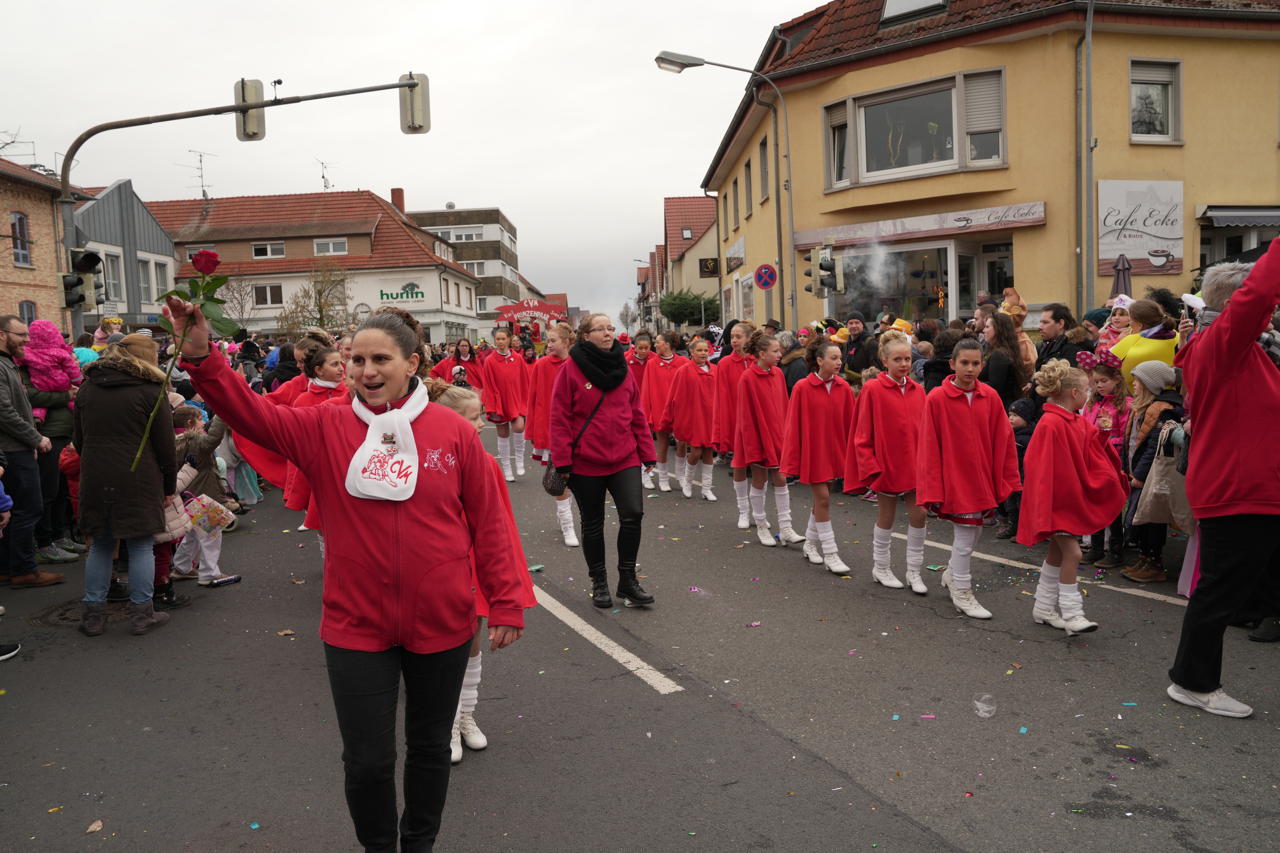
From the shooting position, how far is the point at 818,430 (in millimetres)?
7980

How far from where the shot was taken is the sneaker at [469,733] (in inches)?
169

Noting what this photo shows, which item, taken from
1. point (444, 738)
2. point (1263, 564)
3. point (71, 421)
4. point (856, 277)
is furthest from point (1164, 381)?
point (856, 277)

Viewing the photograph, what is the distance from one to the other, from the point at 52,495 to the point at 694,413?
270 inches

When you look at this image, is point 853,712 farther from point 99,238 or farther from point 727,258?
point 99,238

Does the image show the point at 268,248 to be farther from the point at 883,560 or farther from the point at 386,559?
the point at 386,559

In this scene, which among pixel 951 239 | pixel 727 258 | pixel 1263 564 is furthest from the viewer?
pixel 727 258

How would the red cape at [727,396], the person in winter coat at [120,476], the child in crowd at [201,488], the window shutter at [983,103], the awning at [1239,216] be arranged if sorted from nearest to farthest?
the person in winter coat at [120,476] < the child in crowd at [201,488] < the red cape at [727,396] < the awning at [1239,216] < the window shutter at [983,103]

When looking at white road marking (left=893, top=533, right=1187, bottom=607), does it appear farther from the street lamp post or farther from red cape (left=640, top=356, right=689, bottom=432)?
the street lamp post

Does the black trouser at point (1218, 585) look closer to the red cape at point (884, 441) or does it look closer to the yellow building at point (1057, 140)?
the red cape at point (884, 441)

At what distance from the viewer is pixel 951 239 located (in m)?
19.9

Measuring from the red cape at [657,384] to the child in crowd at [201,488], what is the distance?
5.87 meters

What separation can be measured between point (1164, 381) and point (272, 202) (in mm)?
61078

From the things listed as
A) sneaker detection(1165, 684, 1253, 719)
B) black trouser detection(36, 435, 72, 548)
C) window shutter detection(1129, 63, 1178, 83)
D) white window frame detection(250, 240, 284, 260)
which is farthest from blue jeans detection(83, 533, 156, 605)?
white window frame detection(250, 240, 284, 260)

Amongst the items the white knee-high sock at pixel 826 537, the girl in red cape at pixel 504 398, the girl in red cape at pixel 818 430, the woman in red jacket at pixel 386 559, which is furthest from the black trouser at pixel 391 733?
the girl in red cape at pixel 504 398
